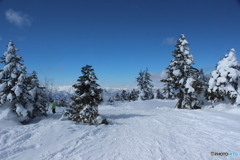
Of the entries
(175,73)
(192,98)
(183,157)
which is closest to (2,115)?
(183,157)

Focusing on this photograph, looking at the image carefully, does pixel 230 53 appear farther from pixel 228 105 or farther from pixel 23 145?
pixel 23 145

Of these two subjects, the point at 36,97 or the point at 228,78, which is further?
the point at 228,78

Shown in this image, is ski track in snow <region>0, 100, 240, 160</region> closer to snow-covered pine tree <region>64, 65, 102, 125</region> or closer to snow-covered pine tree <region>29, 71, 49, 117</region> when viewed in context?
snow-covered pine tree <region>64, 65, 102, 125</region>

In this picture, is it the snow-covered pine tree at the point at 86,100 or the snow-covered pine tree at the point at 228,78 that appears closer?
the snow-covered pine tree at the point at 86,100

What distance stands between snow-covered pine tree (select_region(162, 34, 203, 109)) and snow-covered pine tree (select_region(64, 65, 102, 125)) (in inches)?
482

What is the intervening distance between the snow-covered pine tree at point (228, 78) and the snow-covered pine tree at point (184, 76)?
95.5 inches

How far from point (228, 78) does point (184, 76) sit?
5.10m

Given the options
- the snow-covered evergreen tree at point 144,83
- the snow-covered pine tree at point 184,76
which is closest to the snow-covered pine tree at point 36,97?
the snow-covered pine tree at point 184,76

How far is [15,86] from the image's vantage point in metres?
12.5

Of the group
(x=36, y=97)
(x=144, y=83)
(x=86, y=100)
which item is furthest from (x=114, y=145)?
(x=144, y=83)

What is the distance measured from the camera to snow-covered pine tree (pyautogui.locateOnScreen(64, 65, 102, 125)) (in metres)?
11.5

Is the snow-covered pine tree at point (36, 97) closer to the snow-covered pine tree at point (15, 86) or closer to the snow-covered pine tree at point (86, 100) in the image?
the snow-covered pine tree at point (15, 86)

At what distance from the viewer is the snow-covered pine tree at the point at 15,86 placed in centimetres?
1238

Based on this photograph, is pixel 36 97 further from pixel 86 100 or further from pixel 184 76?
pixel 184 76
